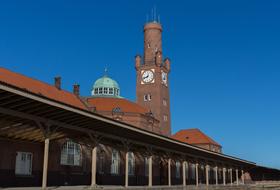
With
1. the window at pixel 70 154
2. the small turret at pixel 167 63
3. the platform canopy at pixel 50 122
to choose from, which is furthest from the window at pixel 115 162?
the small turret at pixel 167 63

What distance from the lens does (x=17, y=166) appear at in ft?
83.0

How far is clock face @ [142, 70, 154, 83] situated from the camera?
6387 cm

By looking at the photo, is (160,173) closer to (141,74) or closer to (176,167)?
(176,167)

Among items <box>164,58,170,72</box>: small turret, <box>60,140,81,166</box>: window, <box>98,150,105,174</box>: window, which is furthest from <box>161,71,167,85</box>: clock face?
<box>60,140,81,166</box>: window

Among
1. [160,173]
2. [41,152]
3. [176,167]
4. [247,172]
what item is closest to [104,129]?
[41,152]

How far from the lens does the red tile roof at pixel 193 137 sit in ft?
257

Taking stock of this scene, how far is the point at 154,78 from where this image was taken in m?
63.4

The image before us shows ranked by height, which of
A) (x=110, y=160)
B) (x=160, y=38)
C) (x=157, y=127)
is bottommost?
(x=110, y=160)

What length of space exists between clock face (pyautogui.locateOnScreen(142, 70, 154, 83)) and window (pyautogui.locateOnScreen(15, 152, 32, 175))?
39429mm

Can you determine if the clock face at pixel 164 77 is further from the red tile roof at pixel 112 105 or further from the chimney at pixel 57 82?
the chimney at pixel 57 82

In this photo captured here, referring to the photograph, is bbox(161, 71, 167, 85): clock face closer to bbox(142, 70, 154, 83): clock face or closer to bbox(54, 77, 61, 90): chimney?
bbox(142, 70, 154, 83): clock face

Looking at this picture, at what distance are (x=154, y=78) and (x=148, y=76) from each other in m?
1.52

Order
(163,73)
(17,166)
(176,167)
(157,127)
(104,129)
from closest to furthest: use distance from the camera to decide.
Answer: (104,129) → (17,166) → (176,167) → (157,127) → (163,73)

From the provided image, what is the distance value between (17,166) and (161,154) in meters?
13.4
